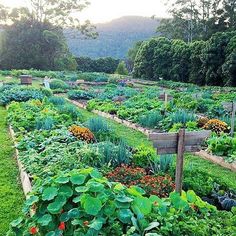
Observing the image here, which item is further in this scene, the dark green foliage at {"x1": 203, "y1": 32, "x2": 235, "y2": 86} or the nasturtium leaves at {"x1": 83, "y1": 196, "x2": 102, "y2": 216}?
the dark green foliage at {"x1": 203, "y1": 32, "x2": 235, "y2": 86}

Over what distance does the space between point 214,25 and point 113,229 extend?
41387 mm

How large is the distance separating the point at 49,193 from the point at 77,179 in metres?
0.27

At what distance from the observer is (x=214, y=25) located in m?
41.5

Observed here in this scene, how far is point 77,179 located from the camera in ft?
10.9

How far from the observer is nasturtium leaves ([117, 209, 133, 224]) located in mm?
3027

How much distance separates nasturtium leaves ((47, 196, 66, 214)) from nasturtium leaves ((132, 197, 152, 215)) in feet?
1.90

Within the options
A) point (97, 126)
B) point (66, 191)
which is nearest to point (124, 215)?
point (66, 191)

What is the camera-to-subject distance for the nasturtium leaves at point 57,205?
309 cm

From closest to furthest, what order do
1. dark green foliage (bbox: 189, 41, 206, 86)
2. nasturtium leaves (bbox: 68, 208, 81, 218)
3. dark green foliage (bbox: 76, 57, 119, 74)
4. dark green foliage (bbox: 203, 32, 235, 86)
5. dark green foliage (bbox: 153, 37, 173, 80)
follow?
nasturtium leaves (bbox: 68, 208, 81, 218) < dark green foliage (bbox: 203, 32, 235, 86) < dark green foliage (bbox: 189, 41, 206, 86) < dark green foliage (bbox: 153, 37, 173, 80) < dark green foliage (bbox: 76, 57, 119, 74)

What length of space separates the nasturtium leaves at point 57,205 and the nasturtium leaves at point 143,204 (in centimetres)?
58

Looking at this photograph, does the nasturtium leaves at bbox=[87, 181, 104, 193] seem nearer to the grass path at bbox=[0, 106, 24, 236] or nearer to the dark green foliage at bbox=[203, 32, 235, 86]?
the grass path at bbox=[0, 106, 24, 236]

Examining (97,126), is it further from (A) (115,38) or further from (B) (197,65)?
(A) (115,38)

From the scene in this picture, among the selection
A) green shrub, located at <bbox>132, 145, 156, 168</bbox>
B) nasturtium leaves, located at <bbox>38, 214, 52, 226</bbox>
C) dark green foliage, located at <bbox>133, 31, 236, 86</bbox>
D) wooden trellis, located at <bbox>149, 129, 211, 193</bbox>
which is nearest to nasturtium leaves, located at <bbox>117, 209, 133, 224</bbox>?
nasturtium leaves, located at <bbox>38, 214, 52, 226</bbox>

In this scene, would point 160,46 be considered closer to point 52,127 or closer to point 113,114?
point 113,114
